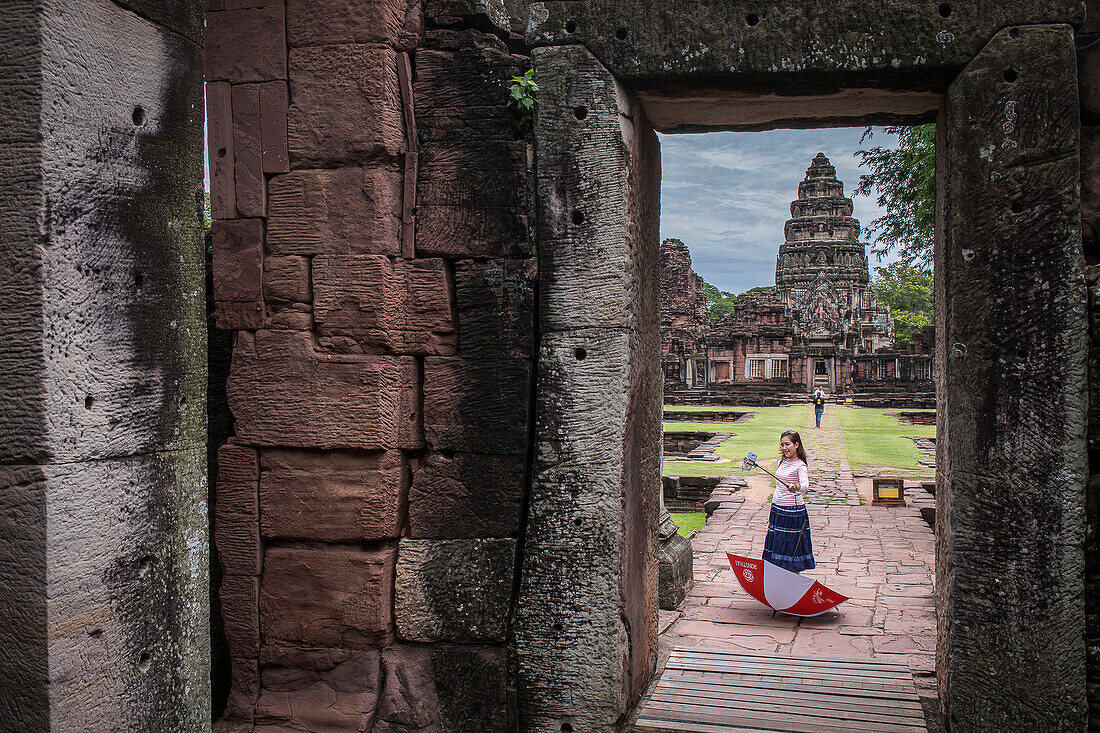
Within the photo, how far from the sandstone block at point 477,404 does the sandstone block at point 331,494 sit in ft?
0.98

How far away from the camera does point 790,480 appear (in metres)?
6.56

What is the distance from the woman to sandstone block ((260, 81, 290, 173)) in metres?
4.60

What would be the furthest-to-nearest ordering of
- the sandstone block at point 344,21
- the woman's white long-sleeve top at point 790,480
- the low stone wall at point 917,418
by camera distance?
the low stone wall at point 917,418 < the woman's white long-sleeve top at point 790,480 < the sandstone block at point 344,21

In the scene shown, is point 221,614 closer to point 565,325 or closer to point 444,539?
point 444,539

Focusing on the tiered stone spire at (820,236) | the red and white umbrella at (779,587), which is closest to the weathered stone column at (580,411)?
the red and white umbrella at (779,587)

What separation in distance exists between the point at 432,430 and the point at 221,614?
1.49 metres

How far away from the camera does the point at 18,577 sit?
2301 mm

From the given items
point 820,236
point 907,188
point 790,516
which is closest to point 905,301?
point 820,236

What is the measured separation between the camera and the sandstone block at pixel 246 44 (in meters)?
3.93

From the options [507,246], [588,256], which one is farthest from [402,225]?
[588,256]

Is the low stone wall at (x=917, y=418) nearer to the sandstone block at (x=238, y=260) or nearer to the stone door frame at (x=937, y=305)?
the stone door frame at (x=937, y=305)

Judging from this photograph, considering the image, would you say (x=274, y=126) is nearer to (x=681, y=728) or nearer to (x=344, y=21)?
(x=344, y=21)

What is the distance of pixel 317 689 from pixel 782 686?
2471 millimetres

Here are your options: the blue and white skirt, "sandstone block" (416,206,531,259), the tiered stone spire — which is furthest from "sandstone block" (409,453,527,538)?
the tiered stone spire
